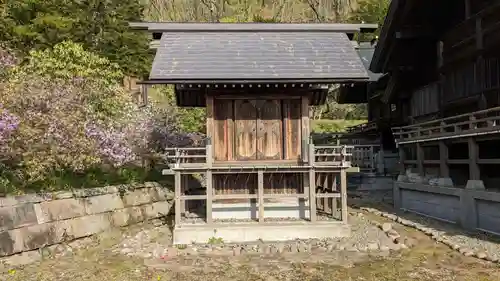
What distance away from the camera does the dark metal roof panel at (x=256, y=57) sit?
12609 mm

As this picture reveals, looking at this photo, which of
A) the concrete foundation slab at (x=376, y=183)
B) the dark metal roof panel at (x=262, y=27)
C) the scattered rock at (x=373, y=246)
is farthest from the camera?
the concrete foundation slab at (x=376, y=183)

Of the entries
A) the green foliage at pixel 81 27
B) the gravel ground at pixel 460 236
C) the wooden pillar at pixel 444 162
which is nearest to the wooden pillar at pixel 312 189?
the gravel ground at pixel 460 236

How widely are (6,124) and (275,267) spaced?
7936 millimetres

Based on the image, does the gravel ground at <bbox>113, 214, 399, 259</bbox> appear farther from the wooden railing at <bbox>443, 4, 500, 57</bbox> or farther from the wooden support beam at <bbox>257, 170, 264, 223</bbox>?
the wooden railing at <bbox>443, 4, 500, 57</bbox>

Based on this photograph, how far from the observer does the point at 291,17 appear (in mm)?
61719

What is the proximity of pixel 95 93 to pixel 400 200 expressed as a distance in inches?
512

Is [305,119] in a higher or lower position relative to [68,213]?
higher

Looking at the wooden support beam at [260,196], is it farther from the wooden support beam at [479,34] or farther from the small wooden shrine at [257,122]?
the wooden support beam at [479,34]

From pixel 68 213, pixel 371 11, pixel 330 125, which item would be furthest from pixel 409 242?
pixel 371 11

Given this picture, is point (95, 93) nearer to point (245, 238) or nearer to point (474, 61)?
point (245, 238)

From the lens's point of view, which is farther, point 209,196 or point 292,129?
point 292,129

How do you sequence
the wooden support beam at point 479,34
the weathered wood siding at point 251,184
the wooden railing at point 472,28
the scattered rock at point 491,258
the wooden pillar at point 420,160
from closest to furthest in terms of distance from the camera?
the scattered rock at point 491,258, the wooden railing at point 472,28, the wooden support beam at point 479,34, the weathered wood siding at point 251,184, the wooden pillar at point 420,160

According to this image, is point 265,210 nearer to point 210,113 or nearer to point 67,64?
point 210,113

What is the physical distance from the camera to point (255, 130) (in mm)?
13648
